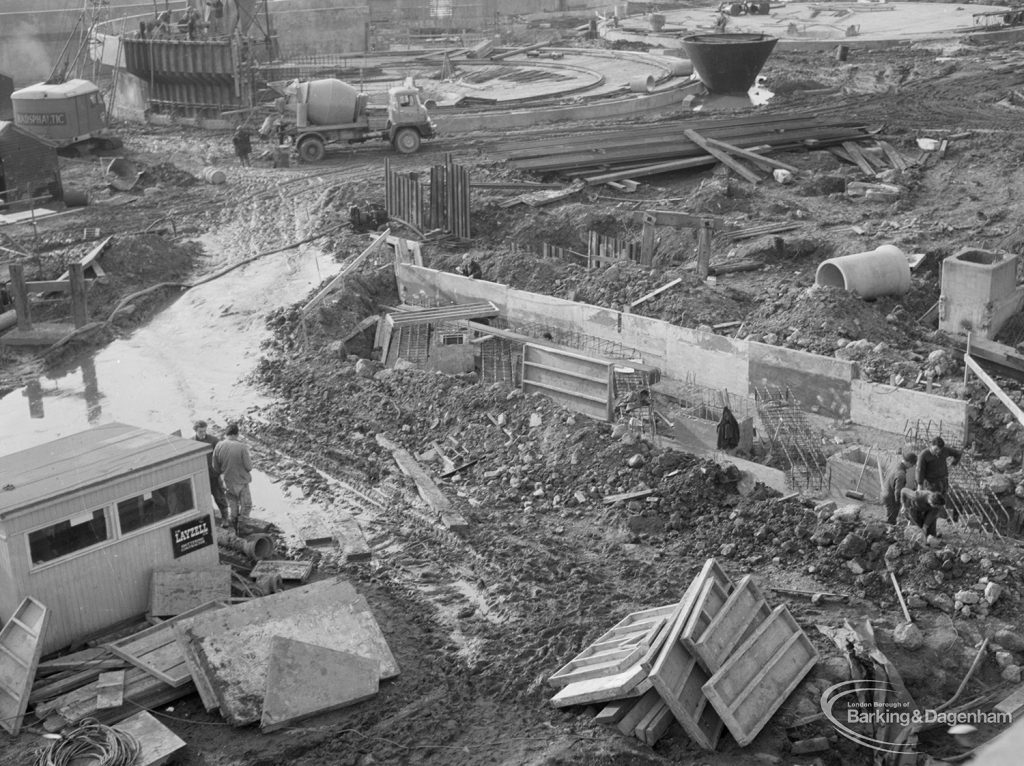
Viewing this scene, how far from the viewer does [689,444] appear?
45.7 feet

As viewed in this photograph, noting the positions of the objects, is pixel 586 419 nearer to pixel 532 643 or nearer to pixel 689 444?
pixel 689 444

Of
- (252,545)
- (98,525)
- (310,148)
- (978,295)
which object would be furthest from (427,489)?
(310,148)

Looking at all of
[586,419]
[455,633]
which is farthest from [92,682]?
[586,419]

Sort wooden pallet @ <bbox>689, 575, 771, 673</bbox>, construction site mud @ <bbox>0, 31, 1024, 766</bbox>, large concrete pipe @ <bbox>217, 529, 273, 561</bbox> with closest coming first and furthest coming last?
wooden pallet @ <bbox>689, 575, 771, 673</bbox>
construction site mud @ <bbox>0, 31, 1024, 766</bbox>
large concrete pipe @ <bbox>217, 529, 273, 561</bbox>

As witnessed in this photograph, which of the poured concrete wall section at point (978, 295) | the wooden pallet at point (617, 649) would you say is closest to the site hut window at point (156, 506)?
the wooden pallet at point (617, 649)

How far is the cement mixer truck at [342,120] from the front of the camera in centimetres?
2823

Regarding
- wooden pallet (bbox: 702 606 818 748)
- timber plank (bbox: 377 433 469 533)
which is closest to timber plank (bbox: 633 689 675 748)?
wooden pallet (bbox: 702 606 818 748)

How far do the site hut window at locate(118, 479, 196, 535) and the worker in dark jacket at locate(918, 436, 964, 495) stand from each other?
657cm

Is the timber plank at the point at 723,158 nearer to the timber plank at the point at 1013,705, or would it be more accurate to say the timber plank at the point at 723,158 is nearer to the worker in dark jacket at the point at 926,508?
the worker in dark jacket at the point at 926,508

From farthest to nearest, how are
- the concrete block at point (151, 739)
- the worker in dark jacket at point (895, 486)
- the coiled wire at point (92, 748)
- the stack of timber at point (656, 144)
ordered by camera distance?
the stack of timber at point (656, 144), the worker in dark jacket at point (895, 486), the concrete block at point (151, 739), the coiled wire at point (92, 748)

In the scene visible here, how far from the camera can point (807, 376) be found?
1425 cm

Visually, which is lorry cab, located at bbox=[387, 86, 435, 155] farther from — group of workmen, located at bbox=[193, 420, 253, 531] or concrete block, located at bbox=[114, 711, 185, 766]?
concrete block, located at bbox=[114, 711, 185, 766]

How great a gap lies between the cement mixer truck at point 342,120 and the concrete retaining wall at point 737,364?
11416 millimetres

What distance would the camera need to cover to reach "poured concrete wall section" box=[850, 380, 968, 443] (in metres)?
13.0
